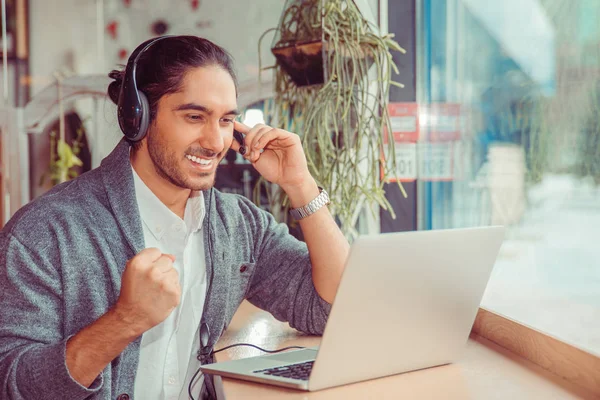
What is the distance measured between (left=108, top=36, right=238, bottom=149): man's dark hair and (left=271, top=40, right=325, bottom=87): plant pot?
0.47 meters

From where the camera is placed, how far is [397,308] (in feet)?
2.99

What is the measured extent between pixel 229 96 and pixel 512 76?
0.82m

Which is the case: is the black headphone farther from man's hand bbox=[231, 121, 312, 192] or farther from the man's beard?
man's hand bbox=[231, 121, 312, 192]

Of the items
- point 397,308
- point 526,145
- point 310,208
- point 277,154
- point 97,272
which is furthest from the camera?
point 526,145

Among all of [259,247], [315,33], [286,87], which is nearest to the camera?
[259,247]

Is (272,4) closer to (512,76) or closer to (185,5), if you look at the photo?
(185,5)

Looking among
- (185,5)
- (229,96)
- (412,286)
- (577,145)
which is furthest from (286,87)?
(185,5)

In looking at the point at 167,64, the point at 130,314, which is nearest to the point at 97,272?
the point at 130,314

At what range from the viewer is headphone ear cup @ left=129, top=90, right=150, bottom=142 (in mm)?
1240

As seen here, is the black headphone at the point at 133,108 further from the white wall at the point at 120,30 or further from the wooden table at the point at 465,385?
the white wall at the point at 120,30

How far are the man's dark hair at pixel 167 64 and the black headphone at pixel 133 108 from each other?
0.04 m

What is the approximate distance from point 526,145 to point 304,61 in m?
0.67

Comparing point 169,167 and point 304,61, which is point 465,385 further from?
point 304,61

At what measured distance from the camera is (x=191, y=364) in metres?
1.27
